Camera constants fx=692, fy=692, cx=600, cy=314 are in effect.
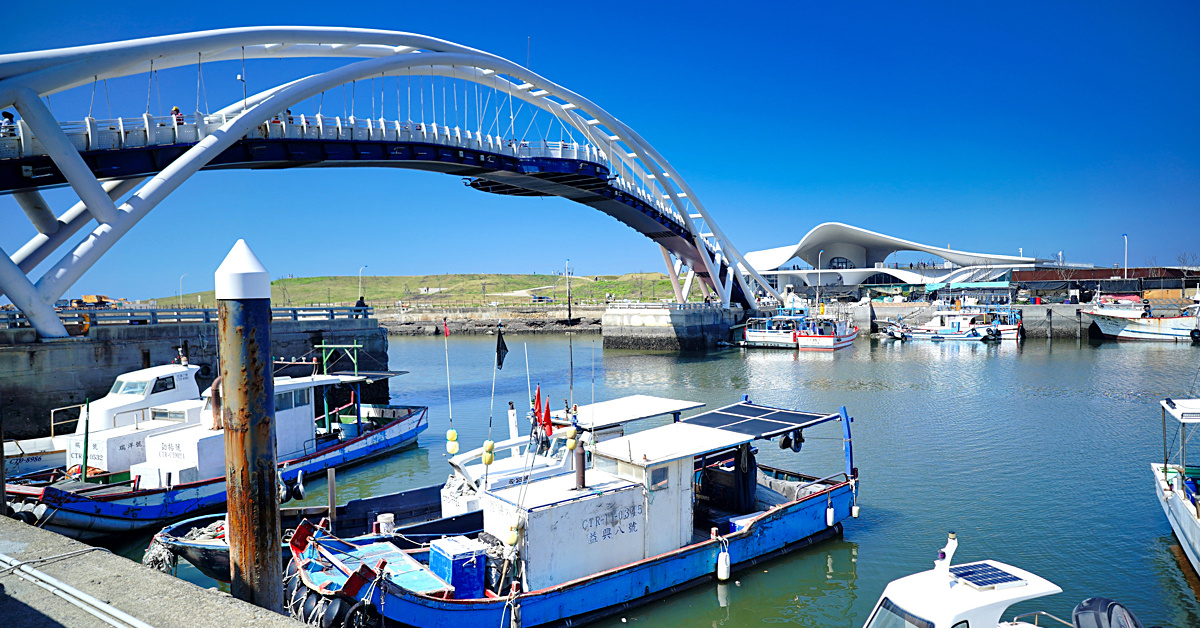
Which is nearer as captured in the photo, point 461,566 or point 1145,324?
point 461,566

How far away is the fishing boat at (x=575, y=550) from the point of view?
9.65 m

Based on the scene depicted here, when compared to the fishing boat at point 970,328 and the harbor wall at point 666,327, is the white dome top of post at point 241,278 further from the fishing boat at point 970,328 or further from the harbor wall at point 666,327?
the fishing boat at point 970,328

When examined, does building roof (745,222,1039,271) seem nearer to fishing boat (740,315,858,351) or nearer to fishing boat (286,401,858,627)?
fishing boat (740,315,858,351)

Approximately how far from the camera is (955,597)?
7.94m

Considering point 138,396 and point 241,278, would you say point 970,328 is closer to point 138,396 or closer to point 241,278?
point 138,396

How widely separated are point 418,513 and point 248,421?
7419mm

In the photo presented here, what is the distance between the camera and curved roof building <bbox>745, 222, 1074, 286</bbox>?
356 ft

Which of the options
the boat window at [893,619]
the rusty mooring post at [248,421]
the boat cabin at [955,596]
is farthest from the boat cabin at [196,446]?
the boat cabin at [955,596]

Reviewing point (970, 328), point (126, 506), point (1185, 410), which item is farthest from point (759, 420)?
point (970, 328)

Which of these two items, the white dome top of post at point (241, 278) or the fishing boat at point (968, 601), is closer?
the white dome top of post at point (241, 278)

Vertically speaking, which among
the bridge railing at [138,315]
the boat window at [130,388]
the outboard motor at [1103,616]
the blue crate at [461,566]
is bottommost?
the blue crate at [461,566]

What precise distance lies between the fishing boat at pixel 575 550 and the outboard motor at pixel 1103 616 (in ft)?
18.7

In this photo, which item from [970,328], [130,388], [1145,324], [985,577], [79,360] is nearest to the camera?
[985,577]

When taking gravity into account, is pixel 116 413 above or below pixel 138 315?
below
